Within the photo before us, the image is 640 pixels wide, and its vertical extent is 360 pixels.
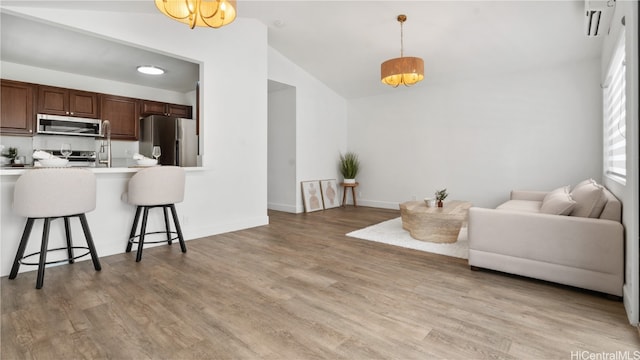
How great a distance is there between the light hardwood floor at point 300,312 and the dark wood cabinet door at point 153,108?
12.6 feet

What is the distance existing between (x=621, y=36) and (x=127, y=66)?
626 centimetres

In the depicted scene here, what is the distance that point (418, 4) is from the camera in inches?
149

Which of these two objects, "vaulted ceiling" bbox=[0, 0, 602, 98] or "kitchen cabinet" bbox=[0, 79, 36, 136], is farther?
"kitchen cabinet" bbox=[0, 79, 36, 136]

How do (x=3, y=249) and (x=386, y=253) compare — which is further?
(x=386, y=253)

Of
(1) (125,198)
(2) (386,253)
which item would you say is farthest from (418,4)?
(1) (125,198)

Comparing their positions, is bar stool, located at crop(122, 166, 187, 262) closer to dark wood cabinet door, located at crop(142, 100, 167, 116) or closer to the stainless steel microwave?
the stainless steel microwave

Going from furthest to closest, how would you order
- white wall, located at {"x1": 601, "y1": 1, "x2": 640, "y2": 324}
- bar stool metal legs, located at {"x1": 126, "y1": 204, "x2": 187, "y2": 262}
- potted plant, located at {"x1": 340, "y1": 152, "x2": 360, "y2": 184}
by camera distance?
potted plant, located at {"x1": 340, "y1": 152, "x2": 360, "y2": 184} → bar stool metal legs, located at {"x1": 126, "y1": 204, "x2": 187, "y2": 262} → white wall, located at {"x1": 601, "y1": 1, "x2": 640, "y2": 324}

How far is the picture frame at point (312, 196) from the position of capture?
20.1 feet

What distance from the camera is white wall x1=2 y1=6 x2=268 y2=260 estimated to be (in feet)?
12.1

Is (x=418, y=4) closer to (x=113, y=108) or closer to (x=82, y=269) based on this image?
(x=82, y=269)

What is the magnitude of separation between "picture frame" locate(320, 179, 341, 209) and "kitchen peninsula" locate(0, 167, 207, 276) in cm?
305

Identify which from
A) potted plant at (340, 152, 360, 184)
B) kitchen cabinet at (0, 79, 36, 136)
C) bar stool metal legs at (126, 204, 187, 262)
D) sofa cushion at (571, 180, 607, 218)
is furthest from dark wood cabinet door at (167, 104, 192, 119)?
sofa cushion at (571, 180, 607, 218)

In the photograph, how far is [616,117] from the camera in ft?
10.3

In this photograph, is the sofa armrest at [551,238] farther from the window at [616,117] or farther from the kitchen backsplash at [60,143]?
the kitchen backsplash at [60,143]
